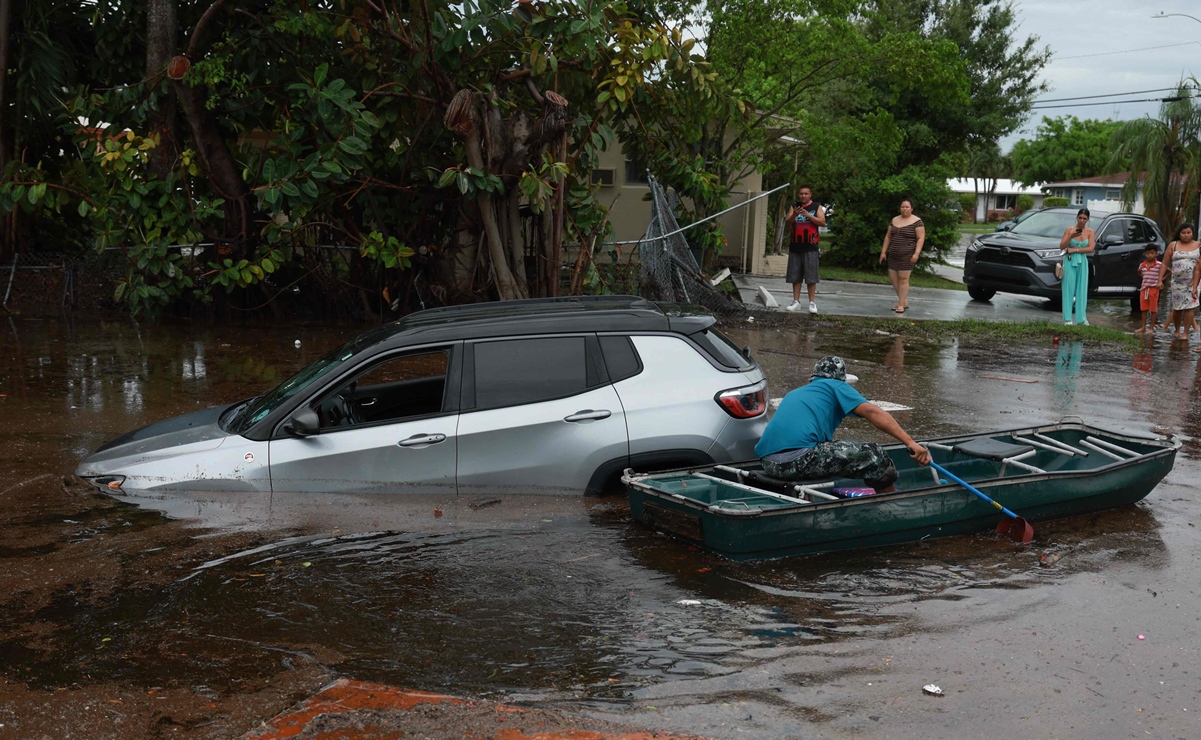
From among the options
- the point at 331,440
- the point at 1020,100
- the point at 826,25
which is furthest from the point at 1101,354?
the point at 1020,100

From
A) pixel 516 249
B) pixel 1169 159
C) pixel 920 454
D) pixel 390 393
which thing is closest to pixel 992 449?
pixel 920 454

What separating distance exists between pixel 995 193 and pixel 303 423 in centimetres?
12114

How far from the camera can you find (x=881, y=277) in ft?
90.0

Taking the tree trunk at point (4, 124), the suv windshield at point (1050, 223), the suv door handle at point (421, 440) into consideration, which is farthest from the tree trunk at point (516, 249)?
the suv windshield at point (1050, 223)

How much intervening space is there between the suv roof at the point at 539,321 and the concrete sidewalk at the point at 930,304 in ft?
36.8

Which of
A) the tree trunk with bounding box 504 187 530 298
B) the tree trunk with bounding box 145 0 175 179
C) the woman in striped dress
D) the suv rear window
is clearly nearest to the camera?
the suv rear window

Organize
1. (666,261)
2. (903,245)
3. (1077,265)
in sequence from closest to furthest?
(666,261) → (1077,265) → (903,245)

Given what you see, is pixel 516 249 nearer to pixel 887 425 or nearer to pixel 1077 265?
pixel 887 425

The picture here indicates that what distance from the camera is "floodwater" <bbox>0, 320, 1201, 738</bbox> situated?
4801mm

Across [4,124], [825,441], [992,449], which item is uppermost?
[4,124]

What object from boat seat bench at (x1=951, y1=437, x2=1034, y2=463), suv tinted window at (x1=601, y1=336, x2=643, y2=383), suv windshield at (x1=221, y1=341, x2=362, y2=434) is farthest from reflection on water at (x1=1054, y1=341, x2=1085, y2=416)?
suv windshield at (x1=221, y1=341, x2=362, y2=434)

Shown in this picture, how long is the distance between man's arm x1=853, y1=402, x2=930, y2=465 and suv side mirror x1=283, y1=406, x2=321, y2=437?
346 cm

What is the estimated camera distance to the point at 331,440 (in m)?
7.10

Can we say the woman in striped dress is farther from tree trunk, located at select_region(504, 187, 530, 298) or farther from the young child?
tree trunk, located at select_region(504, 187, 530, 298)
